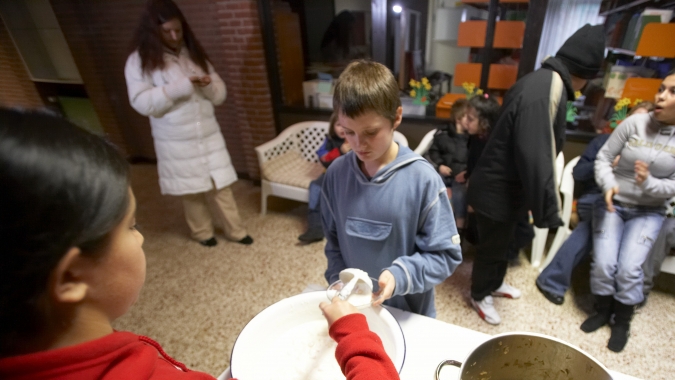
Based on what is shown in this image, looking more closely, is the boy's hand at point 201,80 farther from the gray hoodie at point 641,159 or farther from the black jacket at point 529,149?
the gray hoodie at point 641,159

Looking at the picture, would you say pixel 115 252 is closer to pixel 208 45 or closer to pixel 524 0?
pixel 524 0

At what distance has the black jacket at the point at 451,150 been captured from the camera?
2098mm

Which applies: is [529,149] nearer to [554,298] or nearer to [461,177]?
[461,177]

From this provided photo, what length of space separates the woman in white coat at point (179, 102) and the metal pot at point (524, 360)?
73.1 inches

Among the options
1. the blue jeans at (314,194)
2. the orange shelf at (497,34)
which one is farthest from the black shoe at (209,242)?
the orange shelf at (497,34)

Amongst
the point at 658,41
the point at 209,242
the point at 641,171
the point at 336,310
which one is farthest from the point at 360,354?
the point at 658,41

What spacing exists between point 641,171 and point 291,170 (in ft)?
6.84

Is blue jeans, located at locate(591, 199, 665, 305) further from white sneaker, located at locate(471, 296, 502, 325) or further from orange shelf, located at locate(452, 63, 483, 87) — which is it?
orange shelf, located at locate(452, 63, 483, 87)

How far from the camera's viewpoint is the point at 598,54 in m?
1.24

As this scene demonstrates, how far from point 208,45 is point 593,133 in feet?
10.1

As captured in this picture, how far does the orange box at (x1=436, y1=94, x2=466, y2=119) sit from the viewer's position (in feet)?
7.95

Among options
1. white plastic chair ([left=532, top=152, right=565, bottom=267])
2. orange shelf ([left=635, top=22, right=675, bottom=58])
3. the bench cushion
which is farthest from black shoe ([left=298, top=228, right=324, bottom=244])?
orange shelf ([left=635, top=22, right=675, bottom=58])

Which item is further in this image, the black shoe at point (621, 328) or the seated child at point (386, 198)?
the black shoe at point (621, 328)

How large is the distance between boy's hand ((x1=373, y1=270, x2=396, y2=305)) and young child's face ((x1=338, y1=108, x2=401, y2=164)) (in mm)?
282
